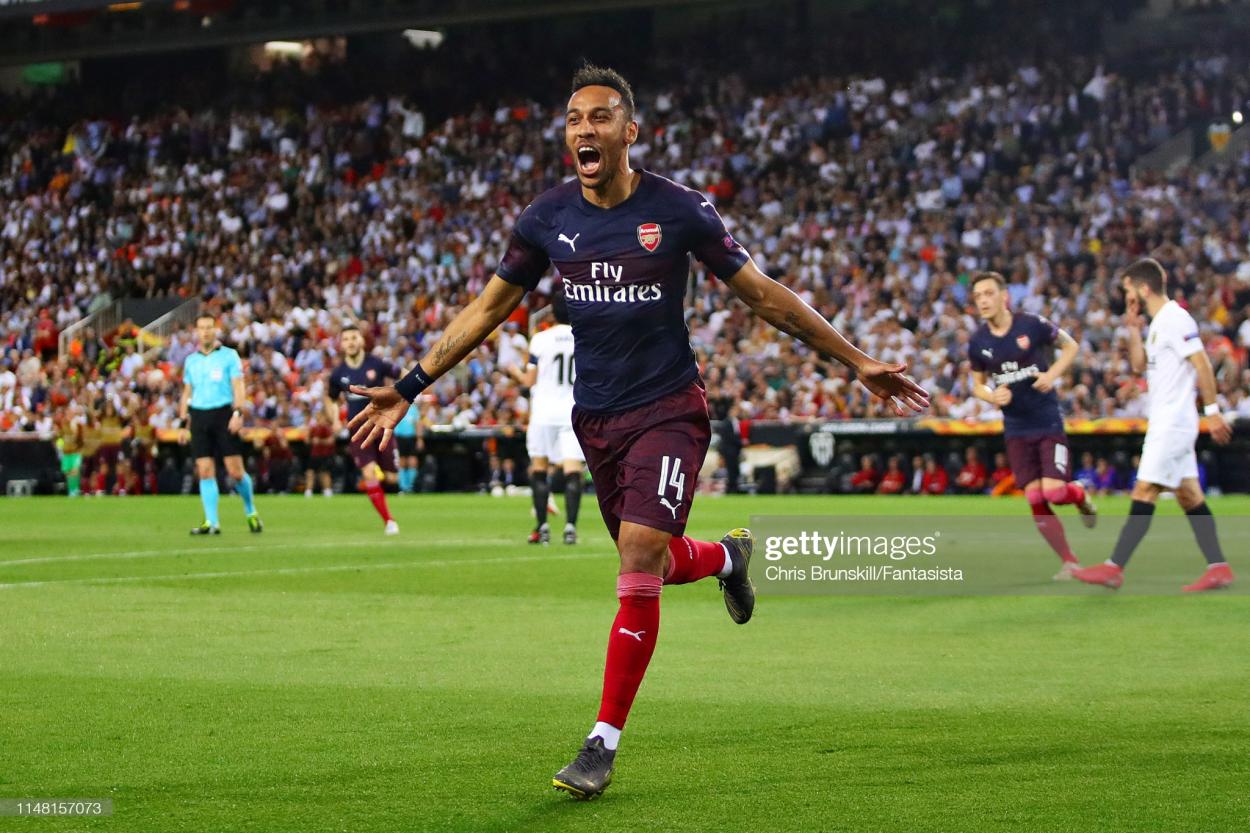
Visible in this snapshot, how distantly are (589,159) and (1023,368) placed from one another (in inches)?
315

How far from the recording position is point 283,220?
44.5 meters

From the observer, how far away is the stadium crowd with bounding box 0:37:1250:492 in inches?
1264

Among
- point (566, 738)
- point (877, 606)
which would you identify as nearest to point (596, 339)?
point (566, 738)

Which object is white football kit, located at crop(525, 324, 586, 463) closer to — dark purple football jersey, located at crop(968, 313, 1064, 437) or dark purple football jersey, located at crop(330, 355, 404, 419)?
dark purple football jersey, located at crop(330, 355, 404, 419)

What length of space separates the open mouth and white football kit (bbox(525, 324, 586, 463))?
36.6ft

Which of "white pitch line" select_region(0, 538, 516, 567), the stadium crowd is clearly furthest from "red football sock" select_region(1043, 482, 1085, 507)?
the stadium crowd

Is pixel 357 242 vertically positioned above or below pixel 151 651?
above

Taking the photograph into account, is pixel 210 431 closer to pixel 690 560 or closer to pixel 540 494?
pixel 540 494

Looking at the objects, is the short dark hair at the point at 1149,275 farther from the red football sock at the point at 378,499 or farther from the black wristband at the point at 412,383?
the red football sock at the point at 378,499

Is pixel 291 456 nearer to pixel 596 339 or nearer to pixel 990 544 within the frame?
pixel 990 544

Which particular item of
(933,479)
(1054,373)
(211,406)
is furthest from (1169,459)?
(933,479)

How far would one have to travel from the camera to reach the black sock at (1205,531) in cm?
1254

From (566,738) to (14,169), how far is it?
46.3 meters

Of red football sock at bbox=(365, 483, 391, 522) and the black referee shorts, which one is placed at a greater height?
the black referee shorts
